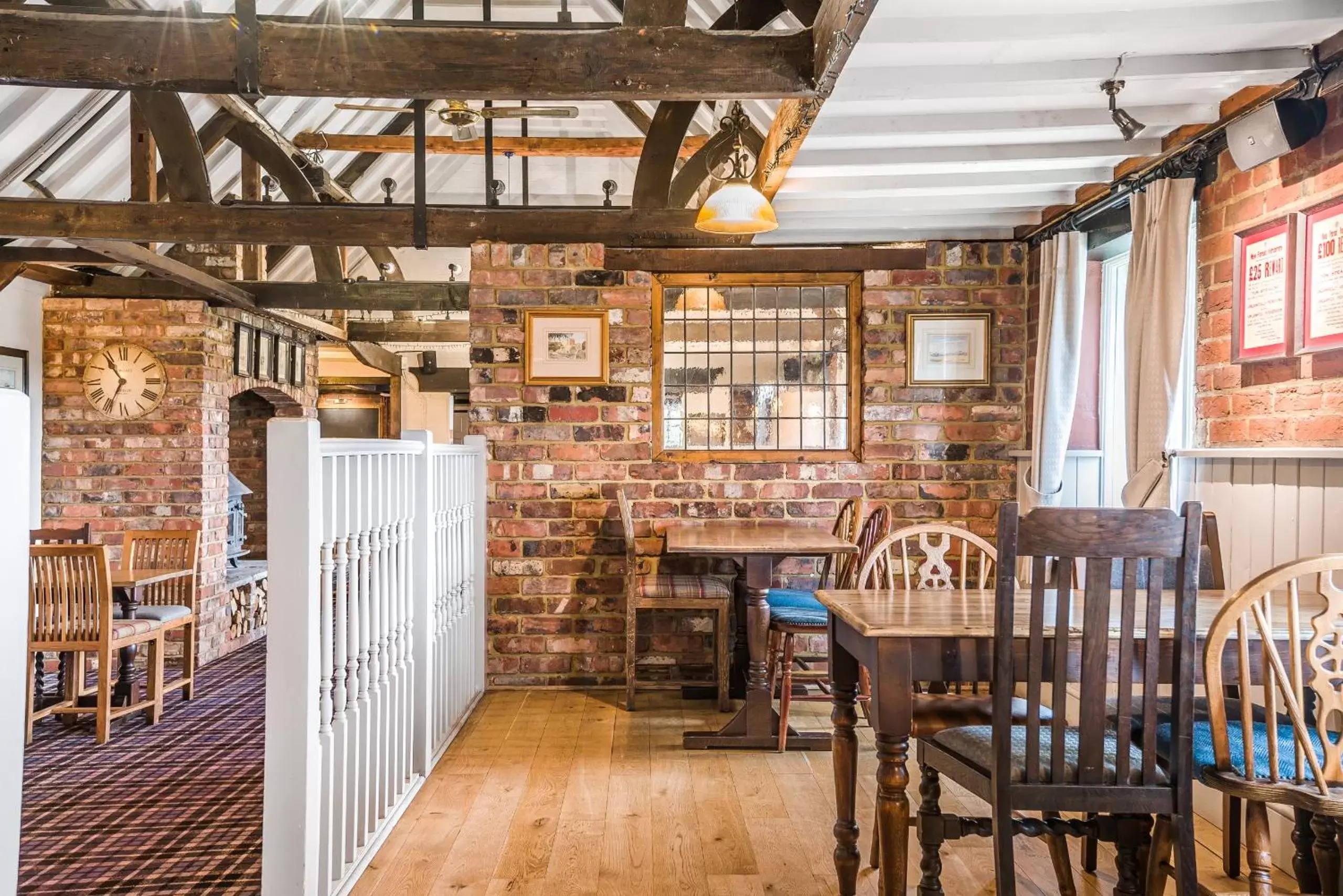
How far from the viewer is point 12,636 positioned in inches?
41.8

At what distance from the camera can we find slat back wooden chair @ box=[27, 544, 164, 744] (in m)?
3.97

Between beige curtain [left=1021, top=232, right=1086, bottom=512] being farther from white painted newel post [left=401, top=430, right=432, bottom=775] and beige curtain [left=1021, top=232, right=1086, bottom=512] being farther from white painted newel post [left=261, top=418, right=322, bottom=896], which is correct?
white painted newel post [left=261, top=418, right=322, bottom=896]

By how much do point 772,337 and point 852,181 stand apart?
1220 millimetres

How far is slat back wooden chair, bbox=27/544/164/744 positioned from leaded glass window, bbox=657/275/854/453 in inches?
106

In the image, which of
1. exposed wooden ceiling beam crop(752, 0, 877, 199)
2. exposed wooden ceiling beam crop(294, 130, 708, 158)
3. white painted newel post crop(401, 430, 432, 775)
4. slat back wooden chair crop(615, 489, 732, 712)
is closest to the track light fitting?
exposed wooden ceiling beam crop(752, 0, 877, 199)

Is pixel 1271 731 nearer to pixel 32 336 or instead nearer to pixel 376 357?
pixel 32 336

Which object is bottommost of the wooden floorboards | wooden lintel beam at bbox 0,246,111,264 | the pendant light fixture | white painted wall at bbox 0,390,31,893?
the wooden floorboards

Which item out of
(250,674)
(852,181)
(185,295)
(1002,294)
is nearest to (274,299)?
(185,295)

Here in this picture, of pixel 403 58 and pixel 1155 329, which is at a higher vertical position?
pixel 403 58

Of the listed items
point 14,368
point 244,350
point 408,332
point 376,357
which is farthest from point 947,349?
point 376,357

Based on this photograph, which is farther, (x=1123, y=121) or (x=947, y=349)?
(x=947, y=349)

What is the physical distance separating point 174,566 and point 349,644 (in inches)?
116

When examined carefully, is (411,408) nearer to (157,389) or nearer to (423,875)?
(157,389)

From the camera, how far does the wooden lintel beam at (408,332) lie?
28.8 ft
